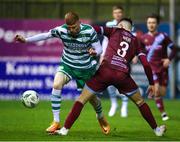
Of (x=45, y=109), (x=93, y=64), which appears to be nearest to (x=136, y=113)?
(x=45, y=109)

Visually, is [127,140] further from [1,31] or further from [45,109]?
[1,31]

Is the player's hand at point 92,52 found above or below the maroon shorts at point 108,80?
above

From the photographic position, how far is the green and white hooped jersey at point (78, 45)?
13.3 meters

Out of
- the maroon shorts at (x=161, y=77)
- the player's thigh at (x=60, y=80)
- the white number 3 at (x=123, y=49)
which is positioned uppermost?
the white number 3 at (x=123, y=49)

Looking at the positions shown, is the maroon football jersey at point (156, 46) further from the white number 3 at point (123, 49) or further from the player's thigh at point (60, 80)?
the white number 3 at point (123, 49)

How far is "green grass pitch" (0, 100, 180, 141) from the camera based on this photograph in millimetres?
12812

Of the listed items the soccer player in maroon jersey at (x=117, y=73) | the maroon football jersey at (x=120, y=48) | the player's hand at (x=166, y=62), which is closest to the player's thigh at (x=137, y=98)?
the soccer player in maroon jersey at (x=117, y=73)

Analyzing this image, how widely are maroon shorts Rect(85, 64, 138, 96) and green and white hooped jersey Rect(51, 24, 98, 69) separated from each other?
748 millimetres

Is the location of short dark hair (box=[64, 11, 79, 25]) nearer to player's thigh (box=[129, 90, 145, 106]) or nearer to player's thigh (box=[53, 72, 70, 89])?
player's thigh (box=[53, 72, 70, 89])

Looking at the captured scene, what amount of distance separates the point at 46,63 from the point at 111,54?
12320 millimetres

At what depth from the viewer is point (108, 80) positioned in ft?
41.9

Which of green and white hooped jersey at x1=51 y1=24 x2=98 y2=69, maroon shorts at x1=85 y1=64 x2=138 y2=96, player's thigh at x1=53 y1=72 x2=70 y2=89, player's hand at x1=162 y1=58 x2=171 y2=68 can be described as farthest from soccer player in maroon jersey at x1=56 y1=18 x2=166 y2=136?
player's hand at x1=162 y1=58 x2=171 y2=68

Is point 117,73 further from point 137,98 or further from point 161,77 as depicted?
point 161,77

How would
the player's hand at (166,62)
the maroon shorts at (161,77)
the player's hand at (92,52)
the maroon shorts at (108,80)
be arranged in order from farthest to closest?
the maroon shorts at (161,77) → the player's hand at (166,62) → the player's hand at (92,52) → the maroon shorts at (108,80)
